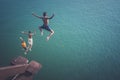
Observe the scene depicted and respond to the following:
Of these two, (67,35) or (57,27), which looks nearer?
(67,35)

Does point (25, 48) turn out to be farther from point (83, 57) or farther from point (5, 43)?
point (83, 57)

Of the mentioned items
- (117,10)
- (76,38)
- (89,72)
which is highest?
(117,10)

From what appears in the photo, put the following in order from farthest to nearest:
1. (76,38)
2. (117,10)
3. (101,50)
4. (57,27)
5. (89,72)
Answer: (117,10) → (57,27) → (76,38) → (101,50) → (89,72)

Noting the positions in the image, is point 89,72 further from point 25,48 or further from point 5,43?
point 5,43

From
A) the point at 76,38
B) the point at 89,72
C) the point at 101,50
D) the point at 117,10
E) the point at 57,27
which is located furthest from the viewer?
the point at 117,10

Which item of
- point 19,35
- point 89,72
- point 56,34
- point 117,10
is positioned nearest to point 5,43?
point 19,35

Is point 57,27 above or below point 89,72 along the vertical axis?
above
